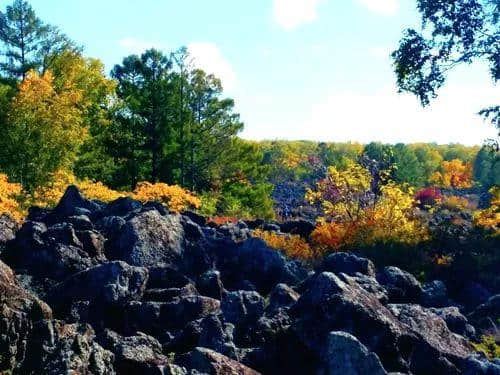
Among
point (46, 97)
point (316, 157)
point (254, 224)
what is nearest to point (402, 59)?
point (254, 224)

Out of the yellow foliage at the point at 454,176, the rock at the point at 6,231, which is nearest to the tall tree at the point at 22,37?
the rock at the point at 6,231

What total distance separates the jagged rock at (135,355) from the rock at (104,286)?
2.15 m

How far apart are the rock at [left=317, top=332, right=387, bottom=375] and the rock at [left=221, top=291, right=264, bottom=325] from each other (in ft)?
8.00

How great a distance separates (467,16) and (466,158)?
119 m

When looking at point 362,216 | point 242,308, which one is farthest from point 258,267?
point 362,216

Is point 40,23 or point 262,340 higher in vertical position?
point 40,23

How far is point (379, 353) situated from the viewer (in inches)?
353

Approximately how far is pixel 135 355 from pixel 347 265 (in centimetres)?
748

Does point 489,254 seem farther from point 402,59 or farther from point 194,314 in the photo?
point 194,314

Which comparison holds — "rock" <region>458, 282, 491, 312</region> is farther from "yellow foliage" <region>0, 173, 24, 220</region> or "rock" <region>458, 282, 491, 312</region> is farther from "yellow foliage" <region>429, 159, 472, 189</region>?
"yellow foliage" <region>429, 159, 472, 189</region>

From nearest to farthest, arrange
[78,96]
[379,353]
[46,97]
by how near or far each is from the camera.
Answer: [379,353] → [46,97] → [78,96]

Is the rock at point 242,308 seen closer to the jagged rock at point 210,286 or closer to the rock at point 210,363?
the jagged rock at point 210,286

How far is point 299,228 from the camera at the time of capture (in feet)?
85.0

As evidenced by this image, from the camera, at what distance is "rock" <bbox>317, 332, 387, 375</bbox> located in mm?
7699
